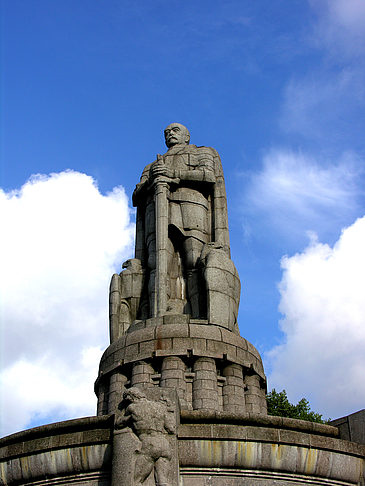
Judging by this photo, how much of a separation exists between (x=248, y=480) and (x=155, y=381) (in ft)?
15.0

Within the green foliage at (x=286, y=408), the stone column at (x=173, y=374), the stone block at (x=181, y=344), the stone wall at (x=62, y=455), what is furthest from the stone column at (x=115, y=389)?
the green foliage at (x=286, y=408)

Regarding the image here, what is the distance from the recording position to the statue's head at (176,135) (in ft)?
59.9

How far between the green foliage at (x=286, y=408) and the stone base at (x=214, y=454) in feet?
61.1

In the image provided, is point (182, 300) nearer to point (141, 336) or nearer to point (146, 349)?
point (141, 336)

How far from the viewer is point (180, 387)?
12805 mm

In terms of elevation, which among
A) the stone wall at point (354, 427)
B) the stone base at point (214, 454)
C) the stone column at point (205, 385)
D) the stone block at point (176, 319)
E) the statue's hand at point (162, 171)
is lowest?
the stone base at point (214, 454)

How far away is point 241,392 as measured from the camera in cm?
1345

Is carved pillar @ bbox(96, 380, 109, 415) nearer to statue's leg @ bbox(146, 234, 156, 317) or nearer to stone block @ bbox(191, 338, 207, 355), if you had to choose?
statue's leg @ bbox(146, 234, 156, 317)

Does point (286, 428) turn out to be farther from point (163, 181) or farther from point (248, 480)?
point (163, 181)

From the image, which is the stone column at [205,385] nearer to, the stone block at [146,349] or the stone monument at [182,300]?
the stone monument at [182,300]

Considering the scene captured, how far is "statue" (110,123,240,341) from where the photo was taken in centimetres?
1498

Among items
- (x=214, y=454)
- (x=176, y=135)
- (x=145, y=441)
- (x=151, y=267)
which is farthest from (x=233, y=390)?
(x=176, y=135)

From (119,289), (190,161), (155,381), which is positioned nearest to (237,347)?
(155,381)

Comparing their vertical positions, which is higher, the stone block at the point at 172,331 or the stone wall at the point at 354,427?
the stone block at the point at 172,331
